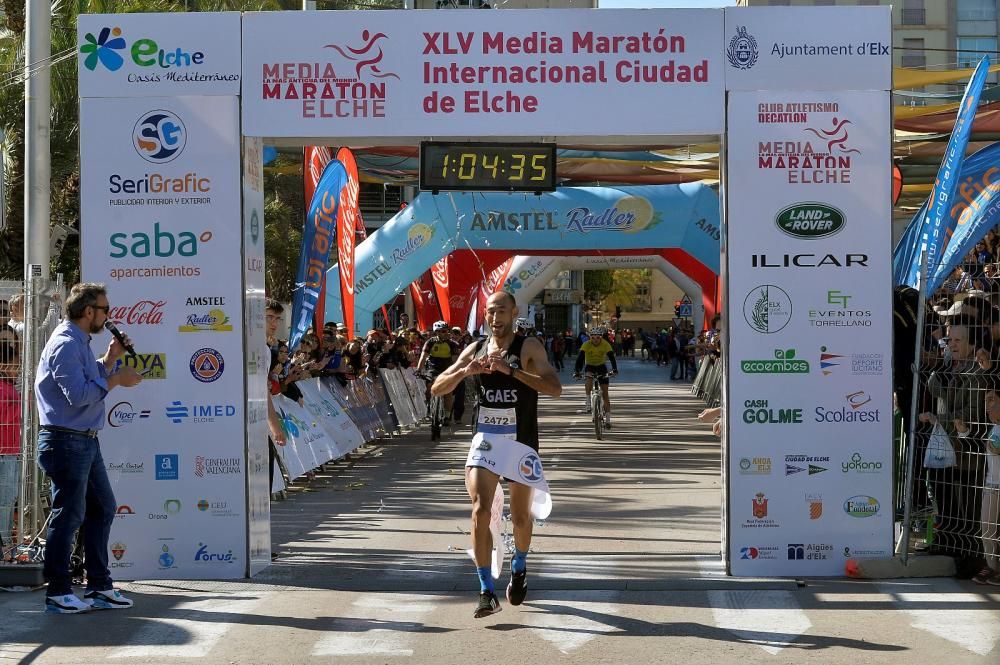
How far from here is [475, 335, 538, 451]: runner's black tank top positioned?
7613mm

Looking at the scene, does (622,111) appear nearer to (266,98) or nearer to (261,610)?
(266,98)

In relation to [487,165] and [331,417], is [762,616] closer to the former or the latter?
[487,165]

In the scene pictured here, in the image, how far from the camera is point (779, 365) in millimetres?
8742

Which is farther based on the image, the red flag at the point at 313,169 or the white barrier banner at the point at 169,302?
the red flag at the point at 313,169

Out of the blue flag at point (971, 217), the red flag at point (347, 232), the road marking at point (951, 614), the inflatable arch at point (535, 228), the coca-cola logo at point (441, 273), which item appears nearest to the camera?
the road marking at point (951, 614)

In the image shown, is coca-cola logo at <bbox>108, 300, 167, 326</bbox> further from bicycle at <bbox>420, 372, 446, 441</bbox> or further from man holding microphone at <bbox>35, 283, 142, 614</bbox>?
bicycle at <bbox>420, 372, 446, 441</bbox>

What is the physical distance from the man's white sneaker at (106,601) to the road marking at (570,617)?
8.29ft

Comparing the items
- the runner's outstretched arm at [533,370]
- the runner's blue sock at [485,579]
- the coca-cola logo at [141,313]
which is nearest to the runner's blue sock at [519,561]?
the runner's blue sock at [485,579]

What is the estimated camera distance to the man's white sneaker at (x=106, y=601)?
7844 mm

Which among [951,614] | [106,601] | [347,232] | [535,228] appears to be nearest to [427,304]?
[535,228]

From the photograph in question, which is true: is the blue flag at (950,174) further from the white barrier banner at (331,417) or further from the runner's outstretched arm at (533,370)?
the white barrier banner at (331,417)

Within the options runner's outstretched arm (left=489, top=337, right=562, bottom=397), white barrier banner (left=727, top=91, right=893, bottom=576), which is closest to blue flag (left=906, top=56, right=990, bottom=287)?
white barrier banner (left=727, top=91, right=893, bottom=576)

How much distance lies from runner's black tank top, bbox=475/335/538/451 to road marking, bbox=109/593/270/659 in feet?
6.40

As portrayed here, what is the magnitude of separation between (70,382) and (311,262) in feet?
26.7
